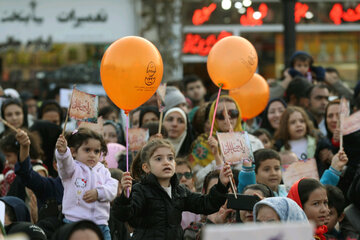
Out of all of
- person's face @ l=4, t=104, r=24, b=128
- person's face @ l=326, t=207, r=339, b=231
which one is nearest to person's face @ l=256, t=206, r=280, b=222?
person's face @ l=326, t=207, r=339, b=231

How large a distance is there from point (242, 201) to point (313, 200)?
1.64 ft

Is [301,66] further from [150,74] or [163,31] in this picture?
[163,31]

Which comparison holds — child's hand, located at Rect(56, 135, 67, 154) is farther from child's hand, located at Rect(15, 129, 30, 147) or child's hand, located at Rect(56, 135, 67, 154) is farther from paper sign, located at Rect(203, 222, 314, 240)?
paper sign, located at Rect(203, 222, 314, 240)

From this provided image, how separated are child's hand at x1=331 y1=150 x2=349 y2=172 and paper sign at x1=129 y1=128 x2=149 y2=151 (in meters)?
1.63

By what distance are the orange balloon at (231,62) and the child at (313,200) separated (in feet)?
5.01

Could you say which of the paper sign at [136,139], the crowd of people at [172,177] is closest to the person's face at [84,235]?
the crowd of people at [172,177]

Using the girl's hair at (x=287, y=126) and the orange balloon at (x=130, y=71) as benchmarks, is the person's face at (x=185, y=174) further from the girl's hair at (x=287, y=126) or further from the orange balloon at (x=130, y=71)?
the girl's hair at (x=287, y=126)

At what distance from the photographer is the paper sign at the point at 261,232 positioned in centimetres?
285

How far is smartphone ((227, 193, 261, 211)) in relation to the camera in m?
4.84

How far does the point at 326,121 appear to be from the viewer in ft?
24.2

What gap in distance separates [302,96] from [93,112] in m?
3.47

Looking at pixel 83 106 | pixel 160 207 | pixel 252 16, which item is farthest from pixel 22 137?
pixel 252 16

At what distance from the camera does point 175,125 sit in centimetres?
703

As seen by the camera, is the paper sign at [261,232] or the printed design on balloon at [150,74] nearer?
the paper sign at [261,232]
